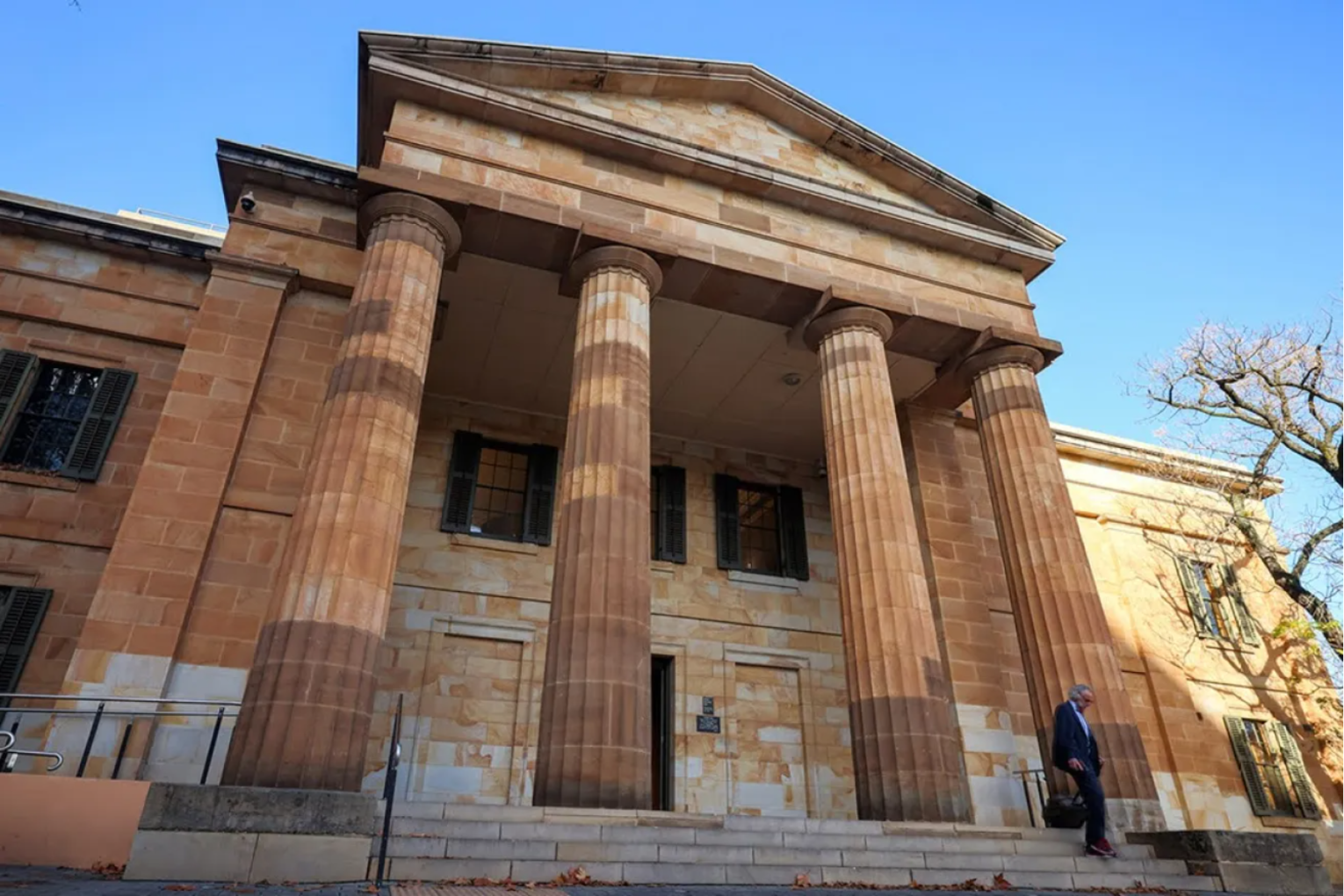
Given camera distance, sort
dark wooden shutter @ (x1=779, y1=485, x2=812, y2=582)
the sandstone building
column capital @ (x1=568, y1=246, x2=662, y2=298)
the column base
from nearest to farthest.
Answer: the column base, the sandstone building, column capital @ (x1=568, y1=246, x2=662, y2=298), dark wooden shutter @ (x1=779, y1=485, x2=812, y2=582)

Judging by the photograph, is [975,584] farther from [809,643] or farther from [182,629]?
[182,629]

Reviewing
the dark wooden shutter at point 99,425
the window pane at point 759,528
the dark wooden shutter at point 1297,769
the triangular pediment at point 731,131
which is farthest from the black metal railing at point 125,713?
the dark wooden shutter at point 1297,769

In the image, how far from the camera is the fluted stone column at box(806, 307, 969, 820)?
10.0 m

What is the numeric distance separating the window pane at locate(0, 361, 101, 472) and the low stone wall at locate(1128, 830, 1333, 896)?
584 inches

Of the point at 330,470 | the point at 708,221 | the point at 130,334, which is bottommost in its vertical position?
the point at 330,470

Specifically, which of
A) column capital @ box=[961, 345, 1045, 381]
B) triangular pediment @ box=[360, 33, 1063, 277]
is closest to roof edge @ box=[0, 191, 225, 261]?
triangular pediment @ box=[360, 33, 1063, 277]

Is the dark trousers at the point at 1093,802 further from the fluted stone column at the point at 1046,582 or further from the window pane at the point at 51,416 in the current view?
the window pane at the point at 51,416

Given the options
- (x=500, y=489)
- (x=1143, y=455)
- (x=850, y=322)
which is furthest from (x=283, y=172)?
(x=1143, y=455)

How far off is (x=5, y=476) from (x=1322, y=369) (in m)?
23.5

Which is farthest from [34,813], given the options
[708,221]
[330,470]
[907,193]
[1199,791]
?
[1199,791]

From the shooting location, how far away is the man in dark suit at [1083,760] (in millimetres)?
8898

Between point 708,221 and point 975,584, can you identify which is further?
point 975,584

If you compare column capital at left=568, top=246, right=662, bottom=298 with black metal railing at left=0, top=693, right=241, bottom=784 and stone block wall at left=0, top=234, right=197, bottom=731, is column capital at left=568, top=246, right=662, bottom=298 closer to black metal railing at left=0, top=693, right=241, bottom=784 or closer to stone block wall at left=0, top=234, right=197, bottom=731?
stone block wall at left=0, top=234, right=197, bottom=731

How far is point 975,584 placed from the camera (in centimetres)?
1497
